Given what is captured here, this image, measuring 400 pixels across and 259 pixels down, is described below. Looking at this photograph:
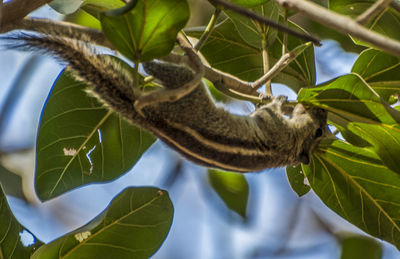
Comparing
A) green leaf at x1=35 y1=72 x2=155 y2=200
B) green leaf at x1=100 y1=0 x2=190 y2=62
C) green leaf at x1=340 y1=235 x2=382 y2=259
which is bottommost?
green leaf at x1=340 y1=235 x2=382 y2=259

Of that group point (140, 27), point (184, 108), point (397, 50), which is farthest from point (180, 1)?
point (397, 50)

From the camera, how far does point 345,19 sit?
64.7 inches

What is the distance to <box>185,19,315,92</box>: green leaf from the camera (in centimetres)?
366

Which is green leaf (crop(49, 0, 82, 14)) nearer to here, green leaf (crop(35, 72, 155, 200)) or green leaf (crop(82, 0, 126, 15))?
green leaf (crop(82, 0, 126, 15))

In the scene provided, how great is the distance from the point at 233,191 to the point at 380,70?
1724 millimetres

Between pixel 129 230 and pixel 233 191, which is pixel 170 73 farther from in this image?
pixel 233 191

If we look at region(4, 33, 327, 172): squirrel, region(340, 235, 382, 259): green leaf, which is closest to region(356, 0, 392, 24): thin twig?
region(4, 33, 327, 172): squirrel

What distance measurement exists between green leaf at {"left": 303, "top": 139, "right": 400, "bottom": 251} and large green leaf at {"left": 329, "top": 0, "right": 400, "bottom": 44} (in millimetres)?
853

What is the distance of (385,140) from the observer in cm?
287

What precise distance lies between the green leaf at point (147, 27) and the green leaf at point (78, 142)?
0.83 meters

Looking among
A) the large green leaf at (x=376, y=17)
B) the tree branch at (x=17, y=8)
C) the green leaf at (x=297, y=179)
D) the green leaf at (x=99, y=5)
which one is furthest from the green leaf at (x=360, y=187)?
the tree branch at (x=17, y=8)

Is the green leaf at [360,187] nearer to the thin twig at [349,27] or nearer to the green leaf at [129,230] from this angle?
the green leaf at [129,230]

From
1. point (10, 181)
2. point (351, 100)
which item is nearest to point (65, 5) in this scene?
point (351, 100)

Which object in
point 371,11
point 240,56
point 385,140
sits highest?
point 371,11
